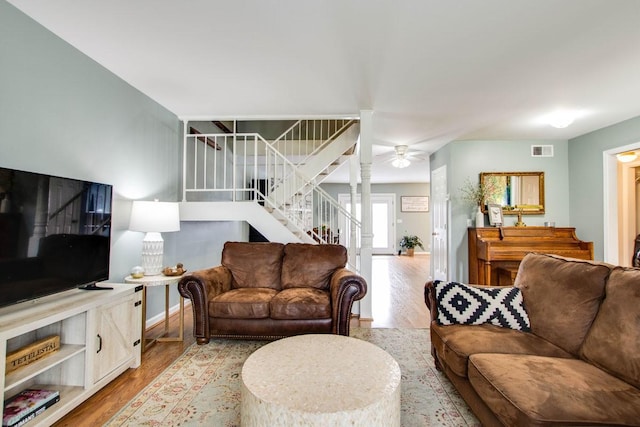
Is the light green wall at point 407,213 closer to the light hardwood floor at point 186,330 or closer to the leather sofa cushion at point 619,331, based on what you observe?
the light hardwood floor at point 186,330

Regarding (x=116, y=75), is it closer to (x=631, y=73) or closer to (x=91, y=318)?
(x=91, y=318)

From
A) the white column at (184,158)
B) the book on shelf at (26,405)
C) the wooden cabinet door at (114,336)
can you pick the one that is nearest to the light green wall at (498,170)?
the white column at (184,158)

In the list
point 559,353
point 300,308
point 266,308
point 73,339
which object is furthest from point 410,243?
point 73,339

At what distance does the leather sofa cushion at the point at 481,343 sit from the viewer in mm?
1723

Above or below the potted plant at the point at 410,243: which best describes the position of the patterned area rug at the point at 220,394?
below

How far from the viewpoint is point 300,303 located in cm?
271

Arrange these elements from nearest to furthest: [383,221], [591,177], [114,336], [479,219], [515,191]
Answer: [114,336] < [591,177] < [479,219] < [515,191] < [383,221]

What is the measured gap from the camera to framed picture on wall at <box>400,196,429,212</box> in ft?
33.0

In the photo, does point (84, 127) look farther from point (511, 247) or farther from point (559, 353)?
point (511, 247)

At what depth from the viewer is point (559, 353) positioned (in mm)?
1706

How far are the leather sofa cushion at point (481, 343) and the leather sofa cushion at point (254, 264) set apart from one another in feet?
5.72

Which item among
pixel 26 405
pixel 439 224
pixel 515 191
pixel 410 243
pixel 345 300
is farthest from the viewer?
pixel 410 243

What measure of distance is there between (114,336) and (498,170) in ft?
17.0

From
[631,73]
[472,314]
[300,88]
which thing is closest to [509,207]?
[631,73]
